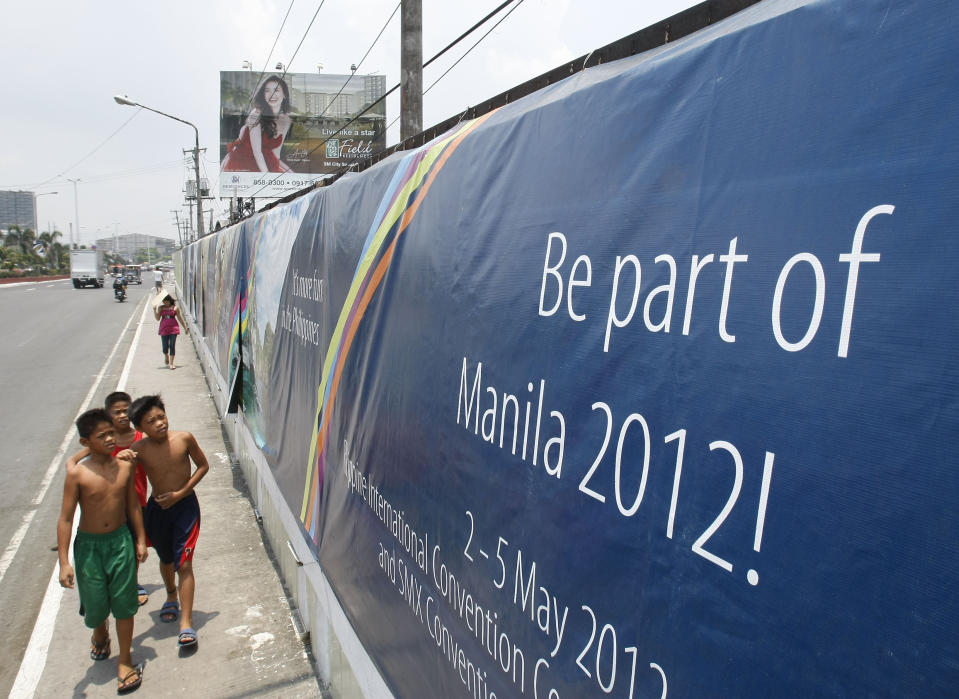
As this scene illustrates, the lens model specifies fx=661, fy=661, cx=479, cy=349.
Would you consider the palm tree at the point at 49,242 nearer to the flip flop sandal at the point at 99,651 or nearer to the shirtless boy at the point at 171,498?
the shirtless boy at the point at 171,498

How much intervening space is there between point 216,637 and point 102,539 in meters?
1.10

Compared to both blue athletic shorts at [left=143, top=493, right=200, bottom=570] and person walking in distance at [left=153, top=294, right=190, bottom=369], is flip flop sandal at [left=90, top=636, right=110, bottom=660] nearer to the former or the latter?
blue athletic shorts at [left=143, top=493, right=200, bottom=570]

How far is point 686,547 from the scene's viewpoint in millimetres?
1184

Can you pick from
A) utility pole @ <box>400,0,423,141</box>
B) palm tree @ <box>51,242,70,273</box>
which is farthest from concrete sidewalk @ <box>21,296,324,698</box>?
palm tree @ <box>51,242,70,273</box>

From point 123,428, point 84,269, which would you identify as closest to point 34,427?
point 123,428

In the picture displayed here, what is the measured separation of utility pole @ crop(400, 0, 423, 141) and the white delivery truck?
53173mm

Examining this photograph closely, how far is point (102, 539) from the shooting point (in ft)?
13.3

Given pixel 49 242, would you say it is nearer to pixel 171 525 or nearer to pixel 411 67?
pixel 411 67

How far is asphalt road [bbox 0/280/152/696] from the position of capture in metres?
5.12

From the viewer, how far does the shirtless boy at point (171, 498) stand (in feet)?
14.8

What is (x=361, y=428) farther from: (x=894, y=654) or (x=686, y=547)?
(x=894, y=654)

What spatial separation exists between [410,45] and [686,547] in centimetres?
601

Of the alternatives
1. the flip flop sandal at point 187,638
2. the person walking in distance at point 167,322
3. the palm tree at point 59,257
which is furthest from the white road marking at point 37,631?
the palm tree at point 59,257

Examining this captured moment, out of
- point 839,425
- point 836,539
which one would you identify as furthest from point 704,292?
point 836,539
